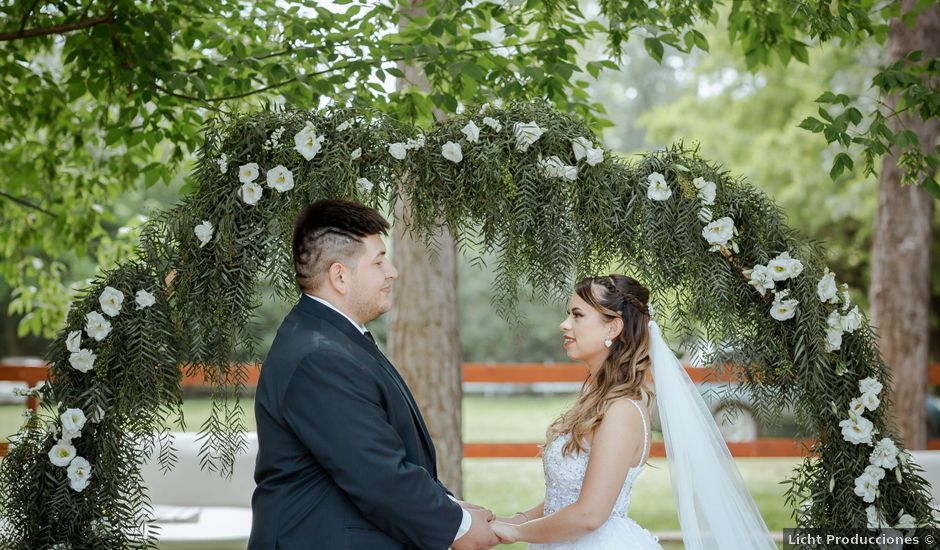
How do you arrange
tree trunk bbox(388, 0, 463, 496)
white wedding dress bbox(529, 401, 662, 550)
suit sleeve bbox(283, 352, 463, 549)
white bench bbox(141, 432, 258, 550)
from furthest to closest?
1. white bench bbox(141, 432, 258, 550)
2. tree trunk bbox(388, 0, 463, 496)
3. white wedding dress bbox(529, 401, 662, 550)
4. suit sleeve bbox(283, 352, 463, 549)

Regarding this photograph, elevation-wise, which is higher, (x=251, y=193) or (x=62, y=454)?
(x=251, y=193)

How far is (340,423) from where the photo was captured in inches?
115

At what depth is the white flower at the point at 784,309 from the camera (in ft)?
11.7

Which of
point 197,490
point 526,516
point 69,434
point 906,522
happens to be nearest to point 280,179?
point 69,434

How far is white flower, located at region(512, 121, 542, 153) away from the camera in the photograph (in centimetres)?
353

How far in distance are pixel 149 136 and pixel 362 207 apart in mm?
2560

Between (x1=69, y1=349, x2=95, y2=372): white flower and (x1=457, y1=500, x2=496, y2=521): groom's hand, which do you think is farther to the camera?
(x1=69, y1=349, x2=95, y2=372): white flower

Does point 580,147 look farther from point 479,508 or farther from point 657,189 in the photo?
point 479,508

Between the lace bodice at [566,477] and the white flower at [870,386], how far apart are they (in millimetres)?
884

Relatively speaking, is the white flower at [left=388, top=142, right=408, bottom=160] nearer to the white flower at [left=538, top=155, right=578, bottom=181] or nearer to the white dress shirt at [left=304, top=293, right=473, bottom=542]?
the white flower at [left=538, top=155, right=578, bottom=181]

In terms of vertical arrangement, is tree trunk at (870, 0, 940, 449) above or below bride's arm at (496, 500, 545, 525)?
above

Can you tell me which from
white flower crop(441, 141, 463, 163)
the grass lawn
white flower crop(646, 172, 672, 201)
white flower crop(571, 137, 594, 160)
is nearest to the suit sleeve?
white flower crop(441, 141, 463, 163)

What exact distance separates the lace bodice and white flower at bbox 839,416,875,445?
2.55ft

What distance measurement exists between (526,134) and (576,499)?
1479 mm
